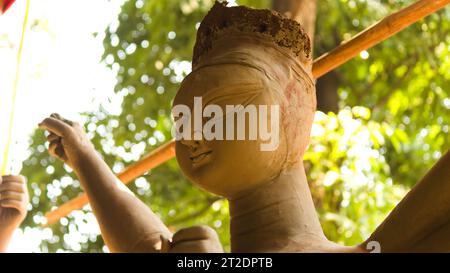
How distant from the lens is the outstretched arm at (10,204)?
8.95 feet

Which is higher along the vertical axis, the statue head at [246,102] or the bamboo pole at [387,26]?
the bamboo pole at [387,26]

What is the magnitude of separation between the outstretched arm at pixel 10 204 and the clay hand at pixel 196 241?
99 centimetres

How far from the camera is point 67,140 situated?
269cm

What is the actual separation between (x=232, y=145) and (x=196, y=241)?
0.31 m

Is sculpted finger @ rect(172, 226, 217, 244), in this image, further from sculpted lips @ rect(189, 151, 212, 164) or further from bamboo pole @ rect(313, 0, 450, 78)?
bamboo pole @ rect(313, 0, 450, 78)

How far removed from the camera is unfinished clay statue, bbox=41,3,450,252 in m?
1.87

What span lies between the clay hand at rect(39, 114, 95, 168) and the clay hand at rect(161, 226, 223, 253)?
0.85 m

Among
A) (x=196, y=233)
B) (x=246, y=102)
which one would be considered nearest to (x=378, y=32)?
(x=246, y=102)

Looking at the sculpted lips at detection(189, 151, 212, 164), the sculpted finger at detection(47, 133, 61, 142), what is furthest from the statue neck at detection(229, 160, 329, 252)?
the sculpted finger at detection(47, 133, 61, 142)

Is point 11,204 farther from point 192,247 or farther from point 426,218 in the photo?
point 426,218

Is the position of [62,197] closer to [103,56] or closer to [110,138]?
[110,138]

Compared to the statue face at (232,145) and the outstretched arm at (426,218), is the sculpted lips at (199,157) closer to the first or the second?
the statue face at (232,145)

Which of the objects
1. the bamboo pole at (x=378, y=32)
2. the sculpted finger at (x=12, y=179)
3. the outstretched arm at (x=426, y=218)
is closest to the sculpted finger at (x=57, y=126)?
the sculpted finger at (x=12, y=179)

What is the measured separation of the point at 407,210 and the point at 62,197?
4481mm
